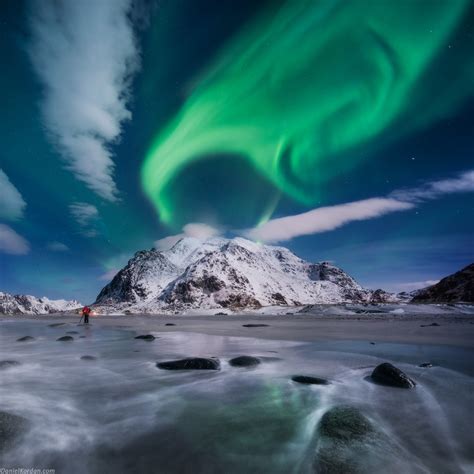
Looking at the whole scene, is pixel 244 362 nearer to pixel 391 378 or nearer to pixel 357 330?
pixel 391 378

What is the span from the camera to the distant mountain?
7850 cm

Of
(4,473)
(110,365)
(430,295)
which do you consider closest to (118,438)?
(4,473)

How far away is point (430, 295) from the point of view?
308ft

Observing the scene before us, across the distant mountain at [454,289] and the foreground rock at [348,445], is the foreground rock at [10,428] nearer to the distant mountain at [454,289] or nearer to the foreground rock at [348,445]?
the foreground rock at [348,445]

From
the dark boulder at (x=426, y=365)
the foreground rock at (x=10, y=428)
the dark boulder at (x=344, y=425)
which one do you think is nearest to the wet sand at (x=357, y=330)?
the dark boulder at (x=426, y=365)

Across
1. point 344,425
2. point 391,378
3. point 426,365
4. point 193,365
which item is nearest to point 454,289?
point 426,365

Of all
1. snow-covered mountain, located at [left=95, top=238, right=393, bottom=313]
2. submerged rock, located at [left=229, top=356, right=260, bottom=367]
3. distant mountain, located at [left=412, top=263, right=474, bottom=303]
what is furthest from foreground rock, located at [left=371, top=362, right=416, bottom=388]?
snow-covered mountain, located at [left=95, top=238, right=393, bottom=313]

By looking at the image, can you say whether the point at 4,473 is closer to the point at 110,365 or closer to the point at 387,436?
the point at 387,436

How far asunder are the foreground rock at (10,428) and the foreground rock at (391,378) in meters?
4.40

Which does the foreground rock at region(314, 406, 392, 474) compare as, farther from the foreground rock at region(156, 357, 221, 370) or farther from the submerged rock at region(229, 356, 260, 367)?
the submerged rock at region(229, 356, 260, 367)

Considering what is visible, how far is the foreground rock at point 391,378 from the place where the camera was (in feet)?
14.0

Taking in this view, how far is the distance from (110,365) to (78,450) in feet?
13.6

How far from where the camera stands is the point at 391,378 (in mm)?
4383

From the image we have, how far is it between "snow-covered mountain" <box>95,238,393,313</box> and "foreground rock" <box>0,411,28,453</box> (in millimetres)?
124096
